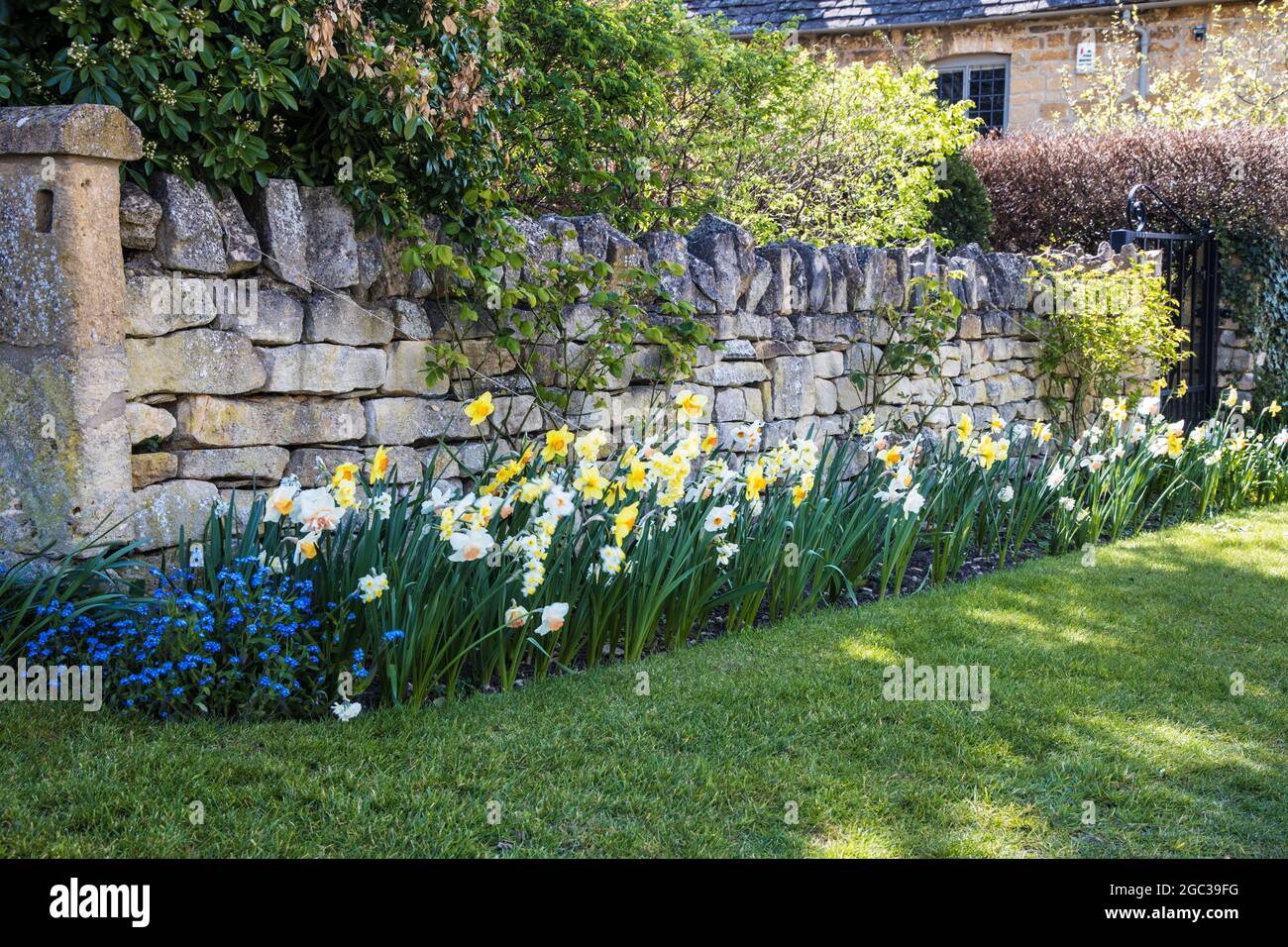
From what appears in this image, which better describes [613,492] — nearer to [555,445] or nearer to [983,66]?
[555,445]

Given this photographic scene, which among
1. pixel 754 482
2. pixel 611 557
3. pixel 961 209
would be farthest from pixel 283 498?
pixel 961 209

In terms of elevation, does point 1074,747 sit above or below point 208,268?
below

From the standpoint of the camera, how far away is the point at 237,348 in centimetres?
397

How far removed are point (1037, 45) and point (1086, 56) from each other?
69 cm

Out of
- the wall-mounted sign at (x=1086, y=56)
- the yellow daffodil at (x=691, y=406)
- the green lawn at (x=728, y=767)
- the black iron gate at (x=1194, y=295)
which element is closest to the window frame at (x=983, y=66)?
the wall-mounted sign at (x=1086, y=56)

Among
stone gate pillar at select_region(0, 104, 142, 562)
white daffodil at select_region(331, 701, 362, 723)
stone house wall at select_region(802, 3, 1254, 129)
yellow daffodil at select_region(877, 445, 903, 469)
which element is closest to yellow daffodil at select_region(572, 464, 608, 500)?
white daffodil at select_region(331, 701, 362, 723)

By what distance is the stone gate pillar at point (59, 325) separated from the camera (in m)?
3.47

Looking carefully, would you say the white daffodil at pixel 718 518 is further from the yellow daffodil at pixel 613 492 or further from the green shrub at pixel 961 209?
the green shrub at pixel 961 209

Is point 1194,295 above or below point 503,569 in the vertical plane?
above

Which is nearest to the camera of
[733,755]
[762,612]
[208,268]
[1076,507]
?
→ [733,755]
